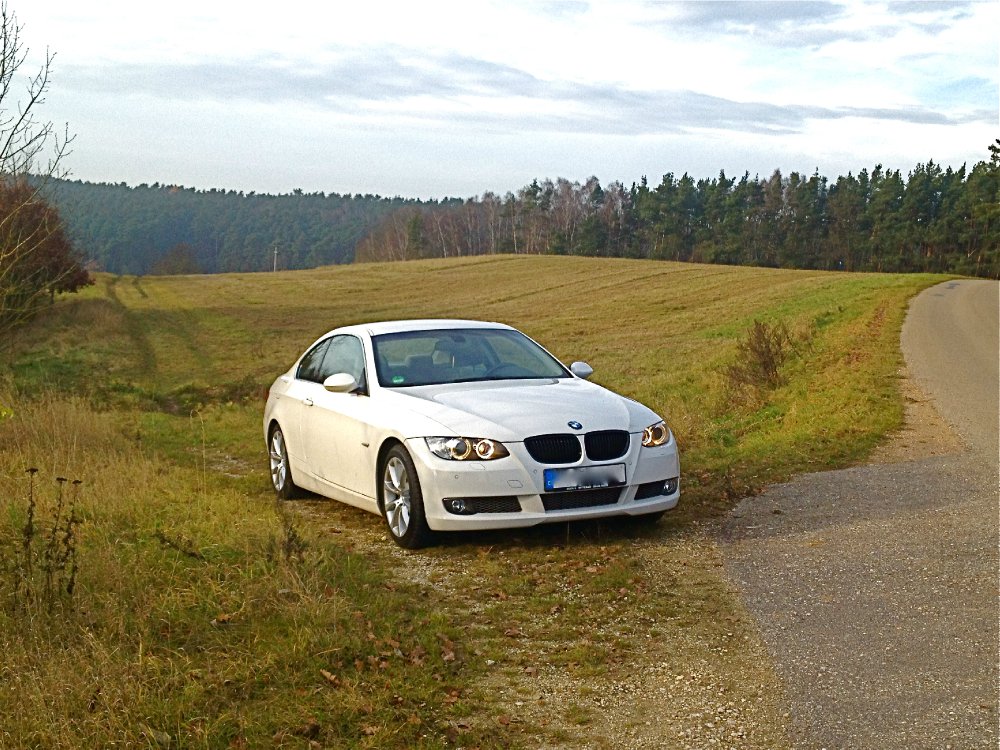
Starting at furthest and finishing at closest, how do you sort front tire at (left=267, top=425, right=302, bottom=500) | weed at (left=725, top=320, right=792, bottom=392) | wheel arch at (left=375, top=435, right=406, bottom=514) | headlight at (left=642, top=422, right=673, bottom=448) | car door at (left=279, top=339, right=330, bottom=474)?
weed at (left=725, top=320, right=792, bottom=392) < front tire at (left=267, top=425, right=302, bottom=500) < car door at (left=279, top=339, right=330, bottom=474) < wheel arch at (left=375, top=435, right=406, bottom=514) < headlight at (left=642, top=422, right=673, bottom=448)

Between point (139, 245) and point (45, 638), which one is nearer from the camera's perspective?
point (45, 638)

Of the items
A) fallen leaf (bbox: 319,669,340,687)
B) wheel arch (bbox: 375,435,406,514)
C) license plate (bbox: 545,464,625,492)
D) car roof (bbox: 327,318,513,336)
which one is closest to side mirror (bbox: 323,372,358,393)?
car roof (bbox: 327,318,513,336)

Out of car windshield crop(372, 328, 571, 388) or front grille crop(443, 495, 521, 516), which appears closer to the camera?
front grille crop(443, 495, 521, 516)

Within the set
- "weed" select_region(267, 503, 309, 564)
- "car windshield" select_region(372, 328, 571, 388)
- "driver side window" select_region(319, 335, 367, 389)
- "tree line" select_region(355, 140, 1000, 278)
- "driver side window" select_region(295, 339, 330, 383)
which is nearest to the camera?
"weed" select_region(267, 503, 309, 564)

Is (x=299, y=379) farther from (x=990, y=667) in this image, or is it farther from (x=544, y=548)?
(x=990, y=667)

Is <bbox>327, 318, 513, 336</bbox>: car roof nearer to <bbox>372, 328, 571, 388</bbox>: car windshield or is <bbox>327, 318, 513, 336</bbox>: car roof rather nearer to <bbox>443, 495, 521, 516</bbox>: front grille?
<bbox>372, 328, 571, 388</bbox>: car windshield

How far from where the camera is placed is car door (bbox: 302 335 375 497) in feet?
27.0

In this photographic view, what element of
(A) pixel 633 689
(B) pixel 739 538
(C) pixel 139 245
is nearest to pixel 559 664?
(A) pixel 633 689

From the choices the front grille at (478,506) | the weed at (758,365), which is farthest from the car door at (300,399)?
the weed at (758,365)

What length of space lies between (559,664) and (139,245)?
604ft

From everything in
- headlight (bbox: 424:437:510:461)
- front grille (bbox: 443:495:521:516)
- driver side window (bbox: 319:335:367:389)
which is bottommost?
front grille (bbox: 443:495:521:516)

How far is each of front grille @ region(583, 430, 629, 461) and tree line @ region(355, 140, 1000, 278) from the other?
83.3 meters

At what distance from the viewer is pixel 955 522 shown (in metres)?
8.13

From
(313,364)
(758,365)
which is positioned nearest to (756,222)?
(758,365)
